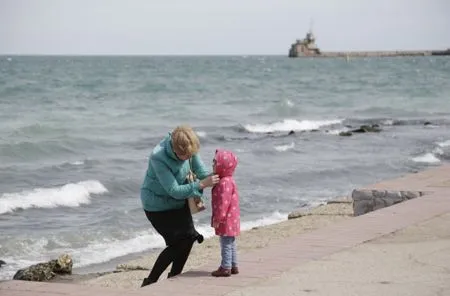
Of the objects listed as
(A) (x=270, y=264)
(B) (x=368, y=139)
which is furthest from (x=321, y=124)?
(A) (x=270, y=264)

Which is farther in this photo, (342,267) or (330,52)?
(330,52)

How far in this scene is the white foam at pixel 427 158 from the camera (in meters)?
23.1

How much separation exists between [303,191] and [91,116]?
823 inches

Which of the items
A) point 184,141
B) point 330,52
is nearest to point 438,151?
point 184,141

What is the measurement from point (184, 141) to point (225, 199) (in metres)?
0.50

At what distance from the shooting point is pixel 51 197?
1684cm

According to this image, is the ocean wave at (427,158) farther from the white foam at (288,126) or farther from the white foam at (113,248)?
the white foam at (113,248)

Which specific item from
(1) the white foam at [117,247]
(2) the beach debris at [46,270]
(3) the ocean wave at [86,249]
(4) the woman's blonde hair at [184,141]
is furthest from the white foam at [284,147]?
(4) the woman's blonde hair at [184,141]

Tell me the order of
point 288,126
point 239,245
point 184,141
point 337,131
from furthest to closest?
1. point 288,126
2. point 337,131
3. point 239,245
4. point 184,141

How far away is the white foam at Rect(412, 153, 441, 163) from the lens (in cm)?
2309

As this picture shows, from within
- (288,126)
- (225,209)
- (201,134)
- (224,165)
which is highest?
(224,165)

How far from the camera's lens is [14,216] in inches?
598

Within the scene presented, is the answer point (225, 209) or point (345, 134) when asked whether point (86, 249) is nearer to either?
point (225, 209)

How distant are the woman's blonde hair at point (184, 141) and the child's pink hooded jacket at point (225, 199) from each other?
0.22 m
